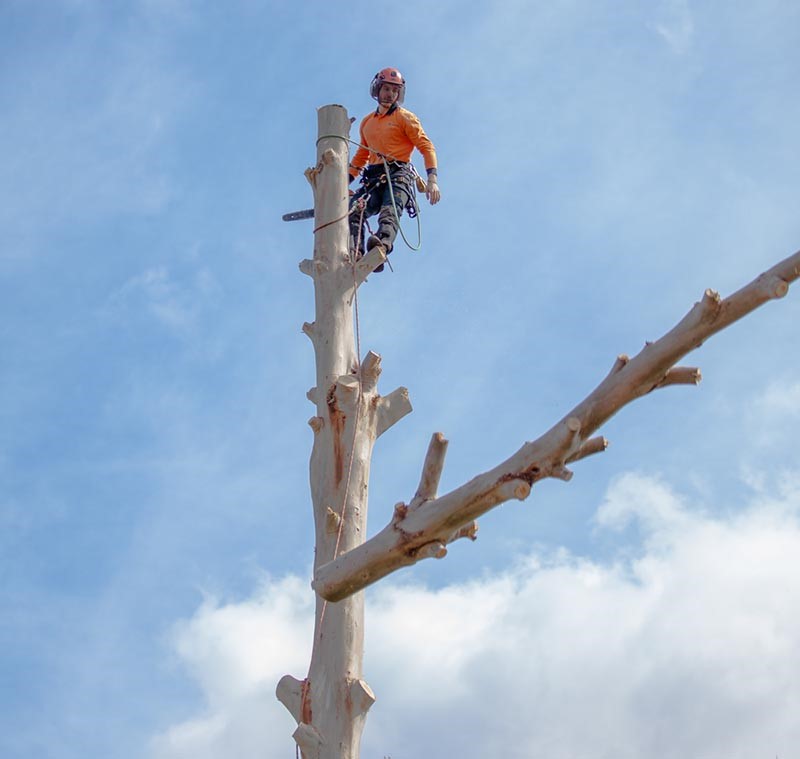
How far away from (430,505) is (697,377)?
1024 millimetres

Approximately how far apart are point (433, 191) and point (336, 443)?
2.34 meters

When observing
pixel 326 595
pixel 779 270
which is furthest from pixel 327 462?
pixel 779 270

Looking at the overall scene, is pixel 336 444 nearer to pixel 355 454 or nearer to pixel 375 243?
pixel 355 454

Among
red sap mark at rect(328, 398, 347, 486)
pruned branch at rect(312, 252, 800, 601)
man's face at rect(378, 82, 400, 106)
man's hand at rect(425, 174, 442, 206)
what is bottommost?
pruned branch at rect(312, 252, 800, 601)

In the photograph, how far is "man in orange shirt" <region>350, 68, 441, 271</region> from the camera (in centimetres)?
700

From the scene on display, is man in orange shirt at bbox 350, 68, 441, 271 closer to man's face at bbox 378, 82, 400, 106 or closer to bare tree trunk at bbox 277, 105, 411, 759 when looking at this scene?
man's face at bbox 378, 82, 400, 106

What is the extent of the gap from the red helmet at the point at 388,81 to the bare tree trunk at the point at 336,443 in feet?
3.12

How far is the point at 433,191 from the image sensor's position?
7109mm

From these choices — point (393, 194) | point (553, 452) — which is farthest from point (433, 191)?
point (553, 452)

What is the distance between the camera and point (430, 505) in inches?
166

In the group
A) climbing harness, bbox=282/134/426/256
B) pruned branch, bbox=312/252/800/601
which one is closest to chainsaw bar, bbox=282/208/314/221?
climbing harness, bbox=282/134/426/256

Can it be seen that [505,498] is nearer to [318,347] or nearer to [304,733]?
[304,733]

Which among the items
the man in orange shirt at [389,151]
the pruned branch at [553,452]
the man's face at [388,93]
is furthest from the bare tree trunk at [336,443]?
the man's face at [388,93]

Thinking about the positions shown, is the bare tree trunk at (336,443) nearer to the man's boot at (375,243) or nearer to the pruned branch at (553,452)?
the man's boot at (375,243)
